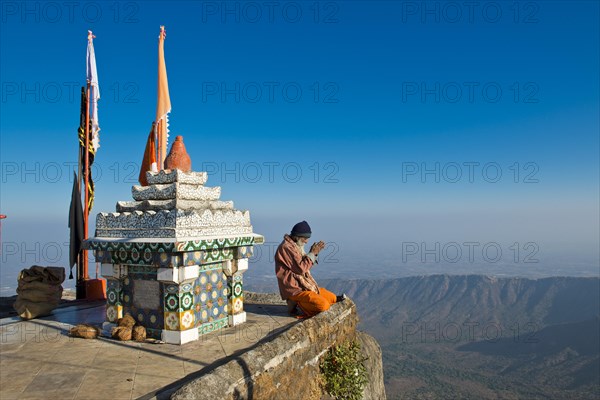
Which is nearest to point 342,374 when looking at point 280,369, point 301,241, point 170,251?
point 280,369

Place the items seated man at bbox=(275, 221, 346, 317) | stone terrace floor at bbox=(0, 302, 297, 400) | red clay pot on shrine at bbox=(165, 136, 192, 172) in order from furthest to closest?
seated man at bbox=(275, 221, 346, 317), red clay pot on shrine at bbox=(165, 136, 192, 172), stone terrace floor at bbox=(0, 302, 297, 400)

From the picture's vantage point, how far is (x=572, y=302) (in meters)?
183

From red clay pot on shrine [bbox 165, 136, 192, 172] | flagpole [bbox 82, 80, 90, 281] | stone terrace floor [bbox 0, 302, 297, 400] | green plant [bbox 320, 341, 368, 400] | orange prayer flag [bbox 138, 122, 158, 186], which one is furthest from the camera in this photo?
flagpole [bbox 82, 80, 90, 281]

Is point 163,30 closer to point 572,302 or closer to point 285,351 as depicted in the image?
point 285,351

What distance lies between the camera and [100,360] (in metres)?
6.26

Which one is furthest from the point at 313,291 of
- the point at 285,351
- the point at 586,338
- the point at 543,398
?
the point at 586,338

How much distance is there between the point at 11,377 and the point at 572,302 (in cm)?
21658

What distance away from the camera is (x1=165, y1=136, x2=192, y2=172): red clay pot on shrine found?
8.10 metres

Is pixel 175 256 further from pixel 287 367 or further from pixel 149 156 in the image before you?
pixel 149 156

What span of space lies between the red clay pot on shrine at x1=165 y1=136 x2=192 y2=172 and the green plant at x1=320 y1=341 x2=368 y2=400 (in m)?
4.30

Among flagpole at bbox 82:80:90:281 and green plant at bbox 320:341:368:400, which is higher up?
flagpole at bbox 82:80:90:281

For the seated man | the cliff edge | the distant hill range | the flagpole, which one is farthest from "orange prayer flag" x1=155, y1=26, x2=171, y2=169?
the distant hill range

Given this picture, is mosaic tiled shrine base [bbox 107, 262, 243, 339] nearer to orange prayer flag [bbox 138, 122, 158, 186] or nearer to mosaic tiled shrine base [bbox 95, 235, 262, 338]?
mosaic tiled shrine base [bbox 95, 235, 262, 338]

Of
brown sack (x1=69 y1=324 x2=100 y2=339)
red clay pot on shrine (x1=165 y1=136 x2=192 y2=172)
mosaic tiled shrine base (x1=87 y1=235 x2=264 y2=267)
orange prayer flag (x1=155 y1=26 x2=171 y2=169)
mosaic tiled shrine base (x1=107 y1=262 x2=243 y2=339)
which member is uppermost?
orange prayer flag (x1=155 y1=26 x2=171 y2=169)
